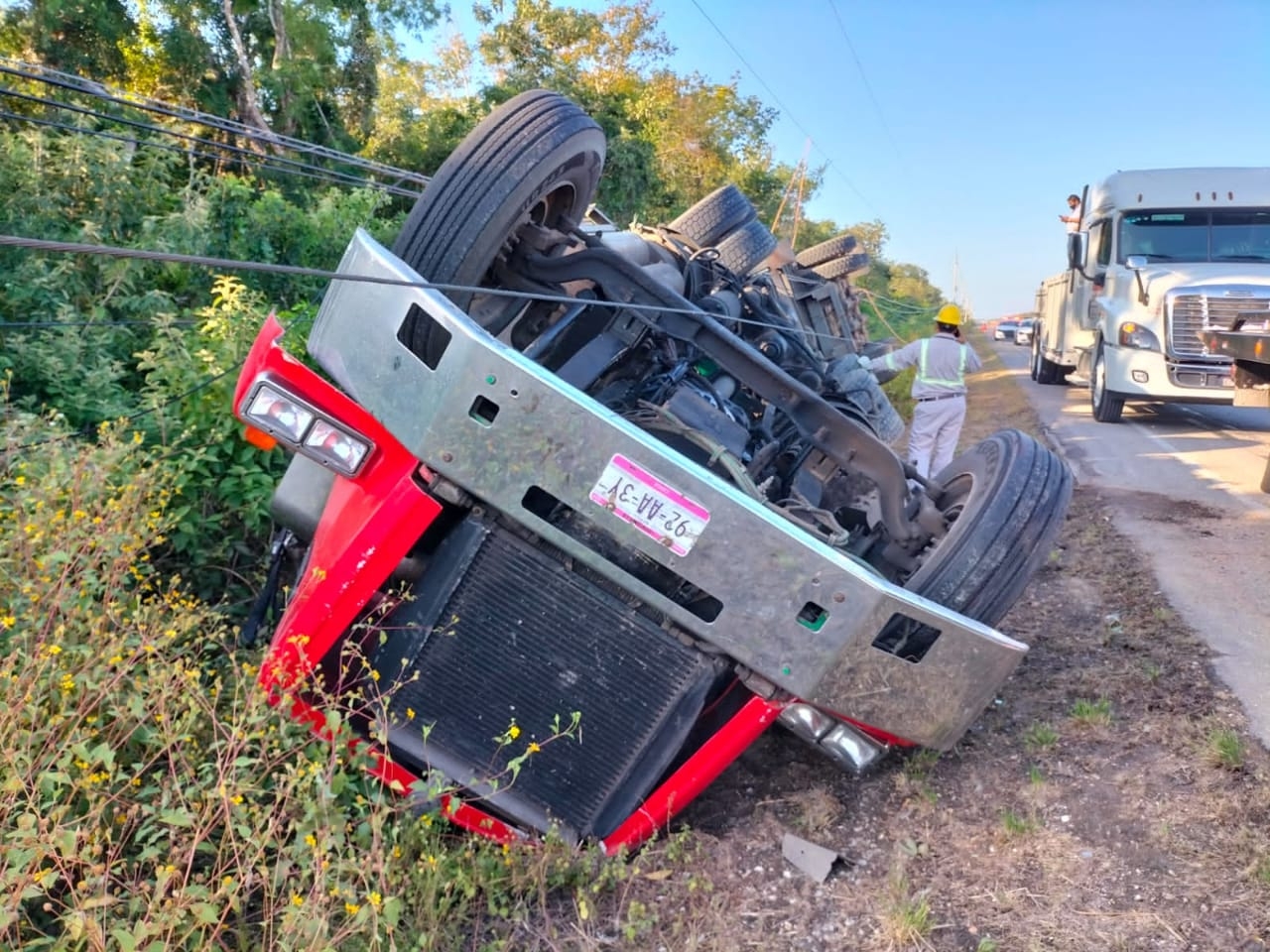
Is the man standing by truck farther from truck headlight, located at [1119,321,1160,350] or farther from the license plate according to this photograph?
the license plate

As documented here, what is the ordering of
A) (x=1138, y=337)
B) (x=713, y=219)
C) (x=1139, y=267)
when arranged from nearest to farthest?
(x=713, y=219)
(x=1138, y=337)
(x=1139, y=267)

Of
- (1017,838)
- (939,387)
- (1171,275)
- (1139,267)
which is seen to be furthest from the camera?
(1139,267)

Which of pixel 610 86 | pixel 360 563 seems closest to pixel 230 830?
pixel 360 563

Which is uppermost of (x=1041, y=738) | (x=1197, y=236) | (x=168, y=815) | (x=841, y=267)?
(x=1197, y=236)

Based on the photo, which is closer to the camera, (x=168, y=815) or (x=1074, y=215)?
(x=168, y=815)

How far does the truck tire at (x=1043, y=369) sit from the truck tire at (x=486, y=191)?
1423 centimetres

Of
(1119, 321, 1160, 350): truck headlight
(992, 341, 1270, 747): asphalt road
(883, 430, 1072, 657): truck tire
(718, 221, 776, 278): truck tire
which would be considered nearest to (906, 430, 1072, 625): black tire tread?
(883, 430, 1072, 657): truck tire

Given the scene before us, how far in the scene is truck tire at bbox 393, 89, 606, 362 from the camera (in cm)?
340

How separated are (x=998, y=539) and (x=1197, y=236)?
974 cm

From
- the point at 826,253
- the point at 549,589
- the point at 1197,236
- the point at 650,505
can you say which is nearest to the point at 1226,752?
the point at 650,505

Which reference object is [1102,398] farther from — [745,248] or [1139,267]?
[745,248]

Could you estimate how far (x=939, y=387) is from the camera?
24.6 ft

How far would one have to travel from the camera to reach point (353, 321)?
279 cm

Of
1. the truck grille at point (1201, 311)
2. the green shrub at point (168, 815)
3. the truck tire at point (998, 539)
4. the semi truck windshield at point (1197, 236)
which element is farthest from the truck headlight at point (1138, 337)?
the green shrub at point (168, 815)
